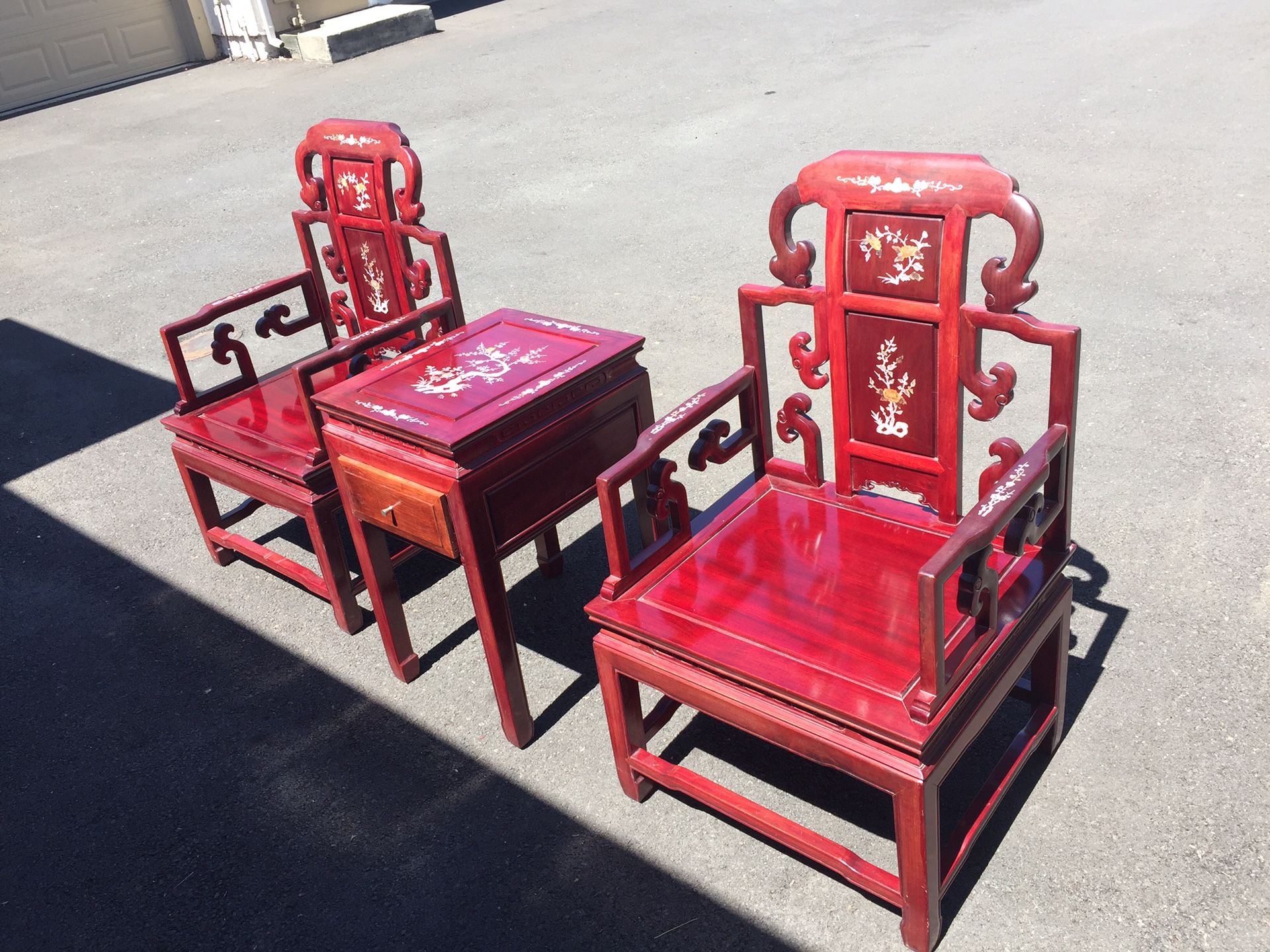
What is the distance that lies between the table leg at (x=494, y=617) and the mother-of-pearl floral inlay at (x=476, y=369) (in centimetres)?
32

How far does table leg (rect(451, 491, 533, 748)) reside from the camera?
7.41ft

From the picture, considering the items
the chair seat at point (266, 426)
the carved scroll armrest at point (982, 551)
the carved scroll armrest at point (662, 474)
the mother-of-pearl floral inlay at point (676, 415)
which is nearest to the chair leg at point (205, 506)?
the chair seat at point (266, 426)

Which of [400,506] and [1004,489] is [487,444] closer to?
[400,506]

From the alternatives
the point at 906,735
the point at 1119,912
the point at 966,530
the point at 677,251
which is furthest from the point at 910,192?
the point at 677,251

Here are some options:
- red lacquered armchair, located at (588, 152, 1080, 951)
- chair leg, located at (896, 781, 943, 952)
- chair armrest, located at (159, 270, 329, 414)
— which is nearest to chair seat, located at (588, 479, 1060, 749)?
red lacquered armchair, located at (588, 152, 1080, 951)

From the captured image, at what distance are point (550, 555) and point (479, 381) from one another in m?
0.83

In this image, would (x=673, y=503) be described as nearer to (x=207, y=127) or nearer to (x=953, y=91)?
(x=953, y=91)

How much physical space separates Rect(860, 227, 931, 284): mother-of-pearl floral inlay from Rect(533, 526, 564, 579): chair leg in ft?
4.43

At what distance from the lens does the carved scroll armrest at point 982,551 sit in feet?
5.50

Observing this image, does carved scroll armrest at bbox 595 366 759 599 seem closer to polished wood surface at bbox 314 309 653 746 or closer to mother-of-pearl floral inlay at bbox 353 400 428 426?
polished wood surface at bbox 314 309 653 746

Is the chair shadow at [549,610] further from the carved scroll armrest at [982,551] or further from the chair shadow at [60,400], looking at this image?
the chair shadow at [60,400]

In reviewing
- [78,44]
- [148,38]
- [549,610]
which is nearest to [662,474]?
[549,610]

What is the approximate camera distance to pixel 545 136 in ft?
23.7

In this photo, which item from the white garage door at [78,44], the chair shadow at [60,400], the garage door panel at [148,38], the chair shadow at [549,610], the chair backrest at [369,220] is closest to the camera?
the chair shadow at [549,610]
